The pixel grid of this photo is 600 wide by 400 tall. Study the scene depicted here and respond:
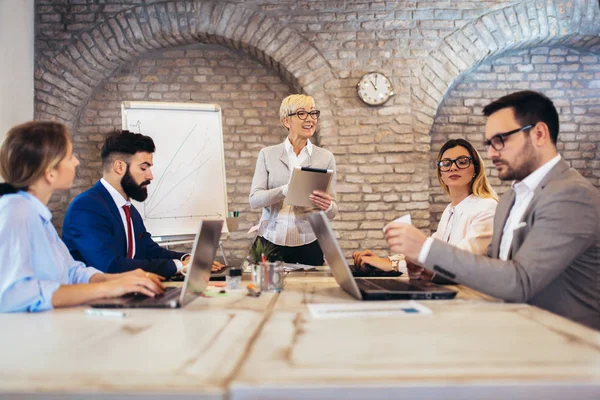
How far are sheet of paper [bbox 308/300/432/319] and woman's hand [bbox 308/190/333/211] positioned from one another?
1.44 m

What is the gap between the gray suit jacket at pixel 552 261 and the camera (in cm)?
155

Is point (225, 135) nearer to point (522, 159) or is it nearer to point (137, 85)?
point (137, 85)

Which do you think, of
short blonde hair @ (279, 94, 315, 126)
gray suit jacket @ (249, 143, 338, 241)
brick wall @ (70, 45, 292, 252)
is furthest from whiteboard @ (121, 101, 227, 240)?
short blonde hair @ (279, 94, 315, 126)

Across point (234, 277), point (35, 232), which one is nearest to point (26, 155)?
point (35, 232)

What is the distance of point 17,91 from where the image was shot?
13.8 feet

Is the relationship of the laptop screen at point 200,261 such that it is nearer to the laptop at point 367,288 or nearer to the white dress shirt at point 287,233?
the laptop at point 367,288

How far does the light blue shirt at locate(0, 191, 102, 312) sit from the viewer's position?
1467 mm

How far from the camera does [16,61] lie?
4250mm

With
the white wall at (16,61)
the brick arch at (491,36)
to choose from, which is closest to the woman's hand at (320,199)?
the brick arch at (491,36)

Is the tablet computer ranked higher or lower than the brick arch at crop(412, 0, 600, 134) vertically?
lower

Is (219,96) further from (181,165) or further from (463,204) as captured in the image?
(463,204)

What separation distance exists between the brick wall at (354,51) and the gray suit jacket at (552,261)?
2943 mm

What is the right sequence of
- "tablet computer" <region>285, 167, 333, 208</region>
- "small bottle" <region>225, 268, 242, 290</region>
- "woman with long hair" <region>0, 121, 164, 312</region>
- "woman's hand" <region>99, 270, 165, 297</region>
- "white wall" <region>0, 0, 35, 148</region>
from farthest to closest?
"white wall" <region>0, 0, 35, 148</region> → "tablet computer" <region>285, 167, 333, 208</region> → "small bottle" <region>225, 268, 242, 290</region> → "woman's hand" <region>99, 270, 165, 297</region> → "woman with long hair" <region>0, 121, 164, 312</region>

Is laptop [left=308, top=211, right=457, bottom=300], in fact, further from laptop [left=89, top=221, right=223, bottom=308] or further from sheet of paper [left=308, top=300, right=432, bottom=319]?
laptop [left=89, top=221, right=223, bottom=308]
